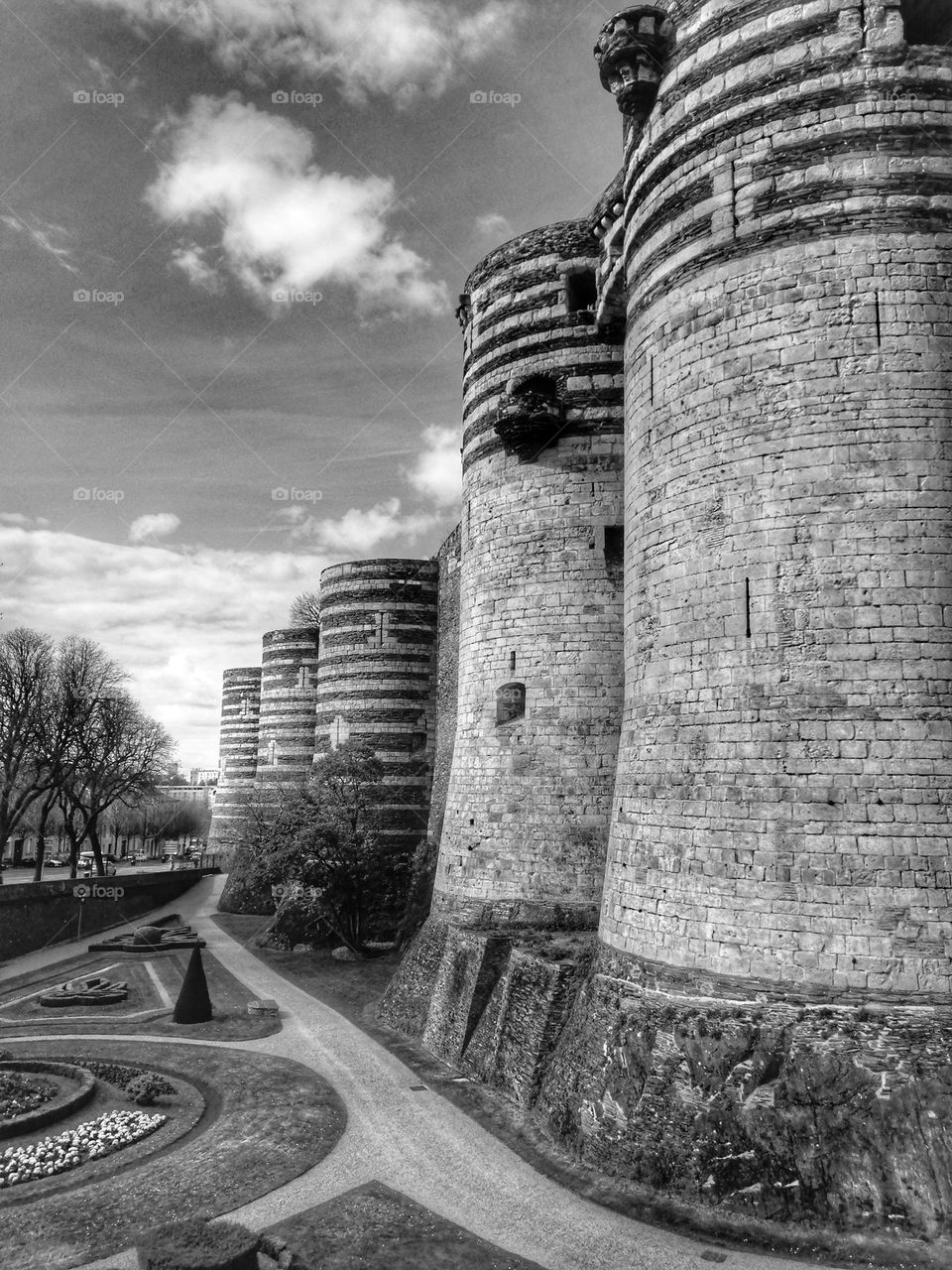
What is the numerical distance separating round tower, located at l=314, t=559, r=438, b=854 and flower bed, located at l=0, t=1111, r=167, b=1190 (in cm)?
1859

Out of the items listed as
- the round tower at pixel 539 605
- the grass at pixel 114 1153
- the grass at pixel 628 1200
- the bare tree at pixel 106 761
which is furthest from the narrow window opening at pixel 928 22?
the bare tree at pixel 106 761

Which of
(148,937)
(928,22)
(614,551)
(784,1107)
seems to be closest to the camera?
(784,1107)

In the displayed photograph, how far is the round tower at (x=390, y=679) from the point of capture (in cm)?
3309

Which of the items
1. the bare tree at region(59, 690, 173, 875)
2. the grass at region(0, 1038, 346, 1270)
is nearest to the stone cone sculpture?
the grass at region(0, 1038, 346, 1270)

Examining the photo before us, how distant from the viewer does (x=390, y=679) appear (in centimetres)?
3403

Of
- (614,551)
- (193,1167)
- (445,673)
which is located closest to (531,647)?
(614,551)

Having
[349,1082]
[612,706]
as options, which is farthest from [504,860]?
[349,1082]

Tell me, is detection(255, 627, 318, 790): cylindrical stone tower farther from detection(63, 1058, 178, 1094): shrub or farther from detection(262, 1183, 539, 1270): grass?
detection(262, 1183, 539, 1270): grass

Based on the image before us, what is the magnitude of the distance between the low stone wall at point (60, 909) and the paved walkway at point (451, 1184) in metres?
17.5

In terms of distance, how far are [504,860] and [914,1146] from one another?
985 centimetres

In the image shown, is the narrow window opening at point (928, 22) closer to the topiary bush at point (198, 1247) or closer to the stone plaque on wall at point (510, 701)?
the stone plaque on wall at point (510, 701)

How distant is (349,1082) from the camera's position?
16.4 m

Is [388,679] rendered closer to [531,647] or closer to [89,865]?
[531,647]

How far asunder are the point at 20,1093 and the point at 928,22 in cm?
2265
